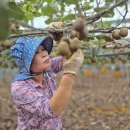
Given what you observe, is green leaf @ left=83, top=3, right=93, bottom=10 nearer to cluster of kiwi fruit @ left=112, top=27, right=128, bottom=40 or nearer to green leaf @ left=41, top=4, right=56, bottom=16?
cluster of kiwi fruit @ left=112, top=27, right=128, bottom=40

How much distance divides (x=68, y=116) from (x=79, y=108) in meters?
1.01

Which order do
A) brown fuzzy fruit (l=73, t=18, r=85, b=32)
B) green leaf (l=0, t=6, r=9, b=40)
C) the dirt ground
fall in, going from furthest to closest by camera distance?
the dirt ground
brown fuzzy fruit (l=73, t=18, r=85, b=32)
green leaf (l=0, t=6, r=9, b=40)

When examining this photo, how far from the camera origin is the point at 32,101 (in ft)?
7.30

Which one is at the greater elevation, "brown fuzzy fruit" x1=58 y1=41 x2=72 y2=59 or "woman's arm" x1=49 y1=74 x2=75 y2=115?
"brown fuzzy fruit" x1=58 y1=41 x2=72 y2=59

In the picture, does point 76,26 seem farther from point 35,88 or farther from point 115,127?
point 115,127

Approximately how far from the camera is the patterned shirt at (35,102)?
2209mm

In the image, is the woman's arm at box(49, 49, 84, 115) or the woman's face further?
the woman's face

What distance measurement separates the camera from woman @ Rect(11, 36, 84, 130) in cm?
206

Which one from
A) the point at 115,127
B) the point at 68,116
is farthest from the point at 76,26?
the point at 68,116

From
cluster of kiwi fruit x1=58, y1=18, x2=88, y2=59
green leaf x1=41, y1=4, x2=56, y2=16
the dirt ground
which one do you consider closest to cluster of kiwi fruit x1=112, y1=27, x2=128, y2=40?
cluster of kiwi fruit x1=58, y1=18, x2=88, y2=59

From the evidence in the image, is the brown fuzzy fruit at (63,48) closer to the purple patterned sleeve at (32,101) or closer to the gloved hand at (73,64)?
the gloved hand at (73,64)

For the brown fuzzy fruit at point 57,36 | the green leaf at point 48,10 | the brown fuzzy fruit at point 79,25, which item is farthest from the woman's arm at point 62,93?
the green leaf at point 48,10

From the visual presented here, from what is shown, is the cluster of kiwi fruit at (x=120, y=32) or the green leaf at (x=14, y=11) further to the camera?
the cluster of kiwi fruit at (x=120, y=32)

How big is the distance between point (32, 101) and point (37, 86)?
26cm
